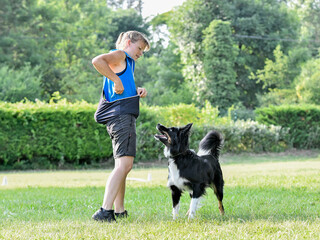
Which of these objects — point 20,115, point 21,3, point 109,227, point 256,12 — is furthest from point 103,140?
point 256,12

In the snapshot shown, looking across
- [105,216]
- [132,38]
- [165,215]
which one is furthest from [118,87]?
[165,215]

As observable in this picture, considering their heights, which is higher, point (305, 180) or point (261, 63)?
point (261, 63)

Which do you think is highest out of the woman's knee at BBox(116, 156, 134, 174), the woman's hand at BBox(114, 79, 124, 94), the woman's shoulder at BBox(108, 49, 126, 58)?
the woman's shoulder at BBox(108, 49, 126, 58)

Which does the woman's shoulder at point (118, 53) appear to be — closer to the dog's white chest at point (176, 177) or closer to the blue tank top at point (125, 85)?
the blue tank top at point (125, 85)

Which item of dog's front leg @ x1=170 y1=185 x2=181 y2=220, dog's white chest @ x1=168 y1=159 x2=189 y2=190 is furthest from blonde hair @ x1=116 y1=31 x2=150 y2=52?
dog's front leg @ x1=170 y1=185 x2=181 y2=220

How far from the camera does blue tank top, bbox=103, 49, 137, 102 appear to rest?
4.73 m

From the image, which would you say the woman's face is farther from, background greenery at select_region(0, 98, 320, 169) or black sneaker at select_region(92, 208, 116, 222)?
background greenery at select_region(0, 98, 320, 169)

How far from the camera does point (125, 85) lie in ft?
15.5

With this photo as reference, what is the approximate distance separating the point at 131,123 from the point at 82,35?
30132 mm

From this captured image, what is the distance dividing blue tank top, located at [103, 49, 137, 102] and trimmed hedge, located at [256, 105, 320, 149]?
17.2 metres

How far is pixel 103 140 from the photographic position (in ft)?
49.6

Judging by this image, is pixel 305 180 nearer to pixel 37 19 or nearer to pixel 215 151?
pixel 215 151

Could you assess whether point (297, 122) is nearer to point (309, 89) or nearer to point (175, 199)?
point (309, 89)

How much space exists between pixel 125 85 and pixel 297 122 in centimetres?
1810
